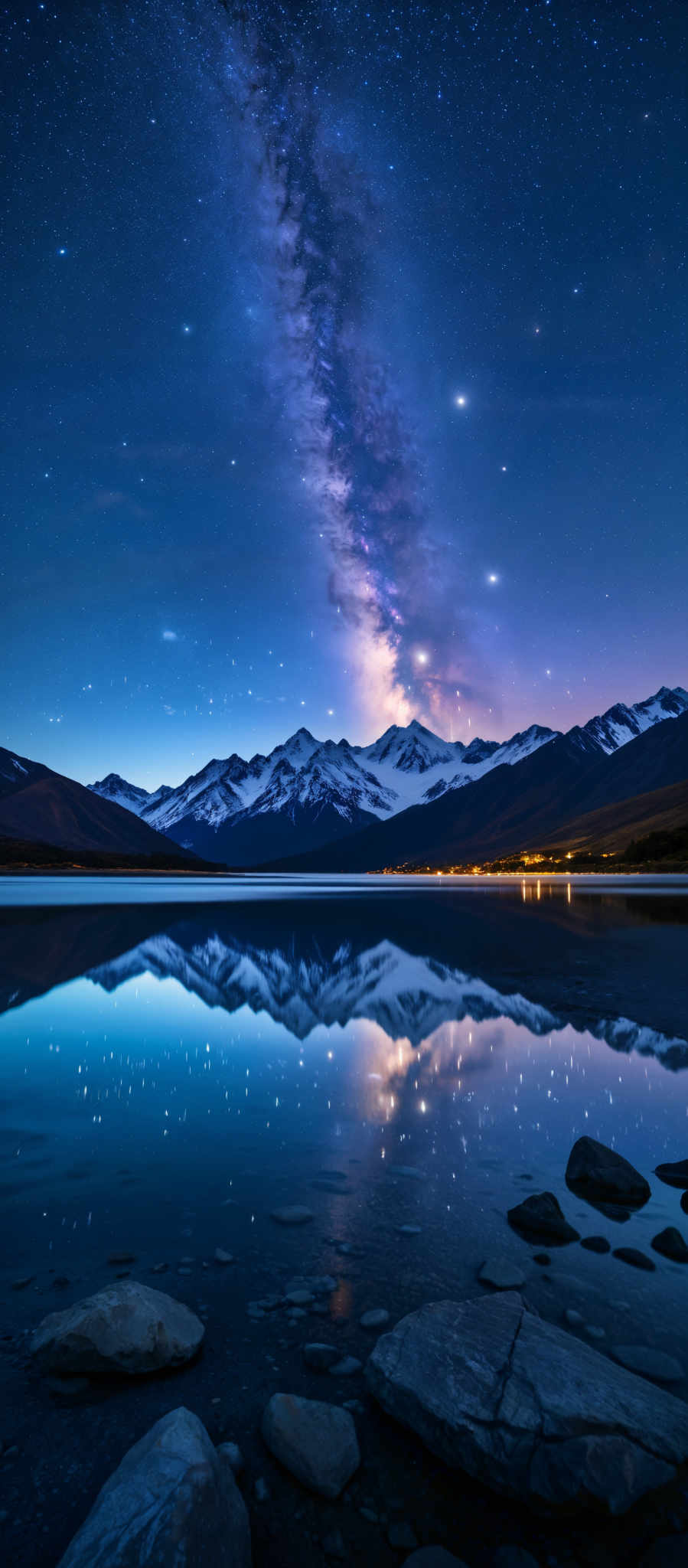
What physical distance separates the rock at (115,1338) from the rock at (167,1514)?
4.76 feet

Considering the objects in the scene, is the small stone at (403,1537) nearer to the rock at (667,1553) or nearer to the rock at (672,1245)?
the rock at (667,1553)

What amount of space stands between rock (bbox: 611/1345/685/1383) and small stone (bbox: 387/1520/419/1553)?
244cm

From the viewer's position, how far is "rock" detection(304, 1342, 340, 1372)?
608cm

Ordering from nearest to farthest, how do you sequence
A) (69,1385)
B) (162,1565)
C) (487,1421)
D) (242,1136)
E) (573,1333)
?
(162,1565)
(487,1421)
(69,1385)
(573,1333)
(242,1136)

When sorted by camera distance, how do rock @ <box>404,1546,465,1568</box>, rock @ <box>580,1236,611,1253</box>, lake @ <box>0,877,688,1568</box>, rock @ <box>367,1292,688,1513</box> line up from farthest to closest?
rock @ <box>580,1236,611,1253</box> < lake @ <box>0,877,688,1568</box> < rock @ <box>367,1292,688,1513</box> < rock @ <box>404,1546,465,1568</box>

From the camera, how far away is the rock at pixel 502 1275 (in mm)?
7266

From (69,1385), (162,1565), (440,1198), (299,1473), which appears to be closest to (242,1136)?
(440,1198)

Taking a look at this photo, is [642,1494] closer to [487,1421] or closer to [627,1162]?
[487,1421]

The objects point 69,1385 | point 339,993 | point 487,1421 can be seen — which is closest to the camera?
point 487,1421

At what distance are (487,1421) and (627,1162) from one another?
599 centimetres

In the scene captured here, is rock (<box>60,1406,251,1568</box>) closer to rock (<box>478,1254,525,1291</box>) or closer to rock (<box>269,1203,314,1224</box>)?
rock (<box>478,1254,525,1291</box>)

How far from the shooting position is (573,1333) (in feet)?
21.3

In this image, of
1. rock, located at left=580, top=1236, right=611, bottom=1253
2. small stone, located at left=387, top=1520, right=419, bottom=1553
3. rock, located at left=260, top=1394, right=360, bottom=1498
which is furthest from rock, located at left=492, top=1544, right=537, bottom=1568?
rock, located at left=580, top=1236, right=611, bottom=1253

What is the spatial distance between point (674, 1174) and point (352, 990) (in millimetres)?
15810
